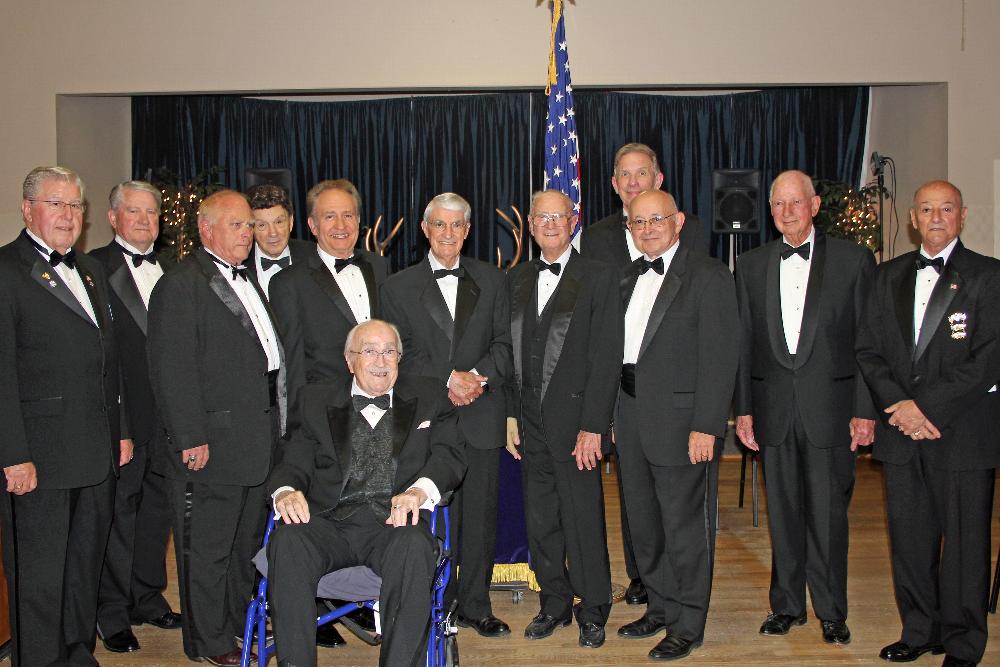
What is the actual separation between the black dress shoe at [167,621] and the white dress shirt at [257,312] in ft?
4.12

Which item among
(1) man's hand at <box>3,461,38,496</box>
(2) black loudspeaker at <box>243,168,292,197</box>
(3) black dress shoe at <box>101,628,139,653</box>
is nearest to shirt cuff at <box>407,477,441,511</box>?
(1) man's hand at <box>3,461,38,496</box>

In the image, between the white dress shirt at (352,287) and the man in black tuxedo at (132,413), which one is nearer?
the man in black tuxedo at (132,413)

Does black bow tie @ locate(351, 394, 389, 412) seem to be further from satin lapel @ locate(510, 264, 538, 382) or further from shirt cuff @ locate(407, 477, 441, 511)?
satin lapel @ locate(510, 264, 538, 382)

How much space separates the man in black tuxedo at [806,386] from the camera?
391cm

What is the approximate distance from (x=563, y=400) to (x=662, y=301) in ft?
1.82

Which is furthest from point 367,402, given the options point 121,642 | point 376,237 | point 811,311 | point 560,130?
point 376,237

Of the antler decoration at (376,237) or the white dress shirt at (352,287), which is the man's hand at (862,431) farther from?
the antler decoration at (376,237)

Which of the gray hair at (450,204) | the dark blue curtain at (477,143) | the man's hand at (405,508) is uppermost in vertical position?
the dark blue curtain at (477,143)

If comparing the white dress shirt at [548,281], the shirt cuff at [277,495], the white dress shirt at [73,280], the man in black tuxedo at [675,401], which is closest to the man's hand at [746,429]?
the man in black tuxedo at [675,401]

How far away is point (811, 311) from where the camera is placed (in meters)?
3.91

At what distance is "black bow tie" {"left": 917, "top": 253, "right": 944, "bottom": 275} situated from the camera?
3732 millimetres

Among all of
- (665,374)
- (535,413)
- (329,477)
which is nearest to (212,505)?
(329,477)

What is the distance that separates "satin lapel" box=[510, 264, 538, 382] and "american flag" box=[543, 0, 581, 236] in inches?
73.0

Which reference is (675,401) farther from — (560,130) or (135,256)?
(560,130)
